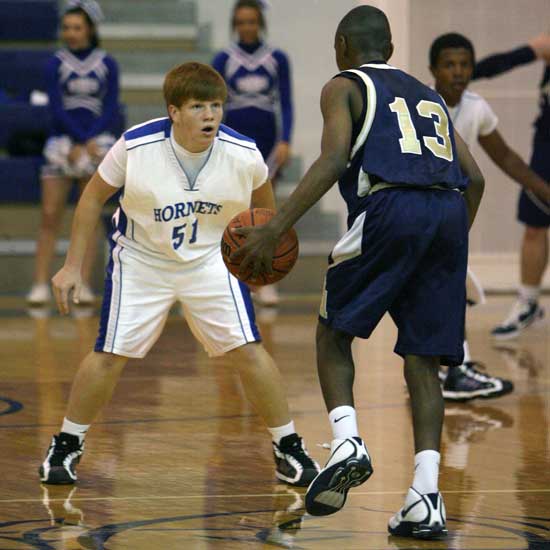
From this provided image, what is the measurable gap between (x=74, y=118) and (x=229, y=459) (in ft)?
17.8

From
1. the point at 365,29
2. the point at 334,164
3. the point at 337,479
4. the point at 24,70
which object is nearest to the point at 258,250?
the point at 334,164

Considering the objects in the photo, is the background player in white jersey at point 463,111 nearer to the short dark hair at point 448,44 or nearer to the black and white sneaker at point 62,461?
the short dark hair at point 448,44

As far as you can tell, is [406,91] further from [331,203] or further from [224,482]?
[331,203]

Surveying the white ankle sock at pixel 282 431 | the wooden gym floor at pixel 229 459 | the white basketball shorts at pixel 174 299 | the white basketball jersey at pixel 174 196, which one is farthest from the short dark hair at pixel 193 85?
the wooden gym floor at pixel 229 459

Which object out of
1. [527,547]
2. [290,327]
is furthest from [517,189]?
[527,547]

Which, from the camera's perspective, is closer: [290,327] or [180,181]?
[180,181]

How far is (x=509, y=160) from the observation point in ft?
21.5

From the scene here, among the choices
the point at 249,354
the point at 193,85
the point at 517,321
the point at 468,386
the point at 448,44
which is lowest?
the point at 517,321

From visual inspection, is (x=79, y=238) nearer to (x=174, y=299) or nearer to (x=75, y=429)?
(x=174, y=299)

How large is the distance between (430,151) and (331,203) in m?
7.71

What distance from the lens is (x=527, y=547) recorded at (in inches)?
154

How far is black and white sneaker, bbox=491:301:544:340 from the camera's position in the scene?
855cm

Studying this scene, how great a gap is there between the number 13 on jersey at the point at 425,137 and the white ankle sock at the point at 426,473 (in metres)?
0.83

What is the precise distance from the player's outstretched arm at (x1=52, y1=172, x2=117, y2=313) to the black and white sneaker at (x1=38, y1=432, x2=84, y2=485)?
17.1 inches
